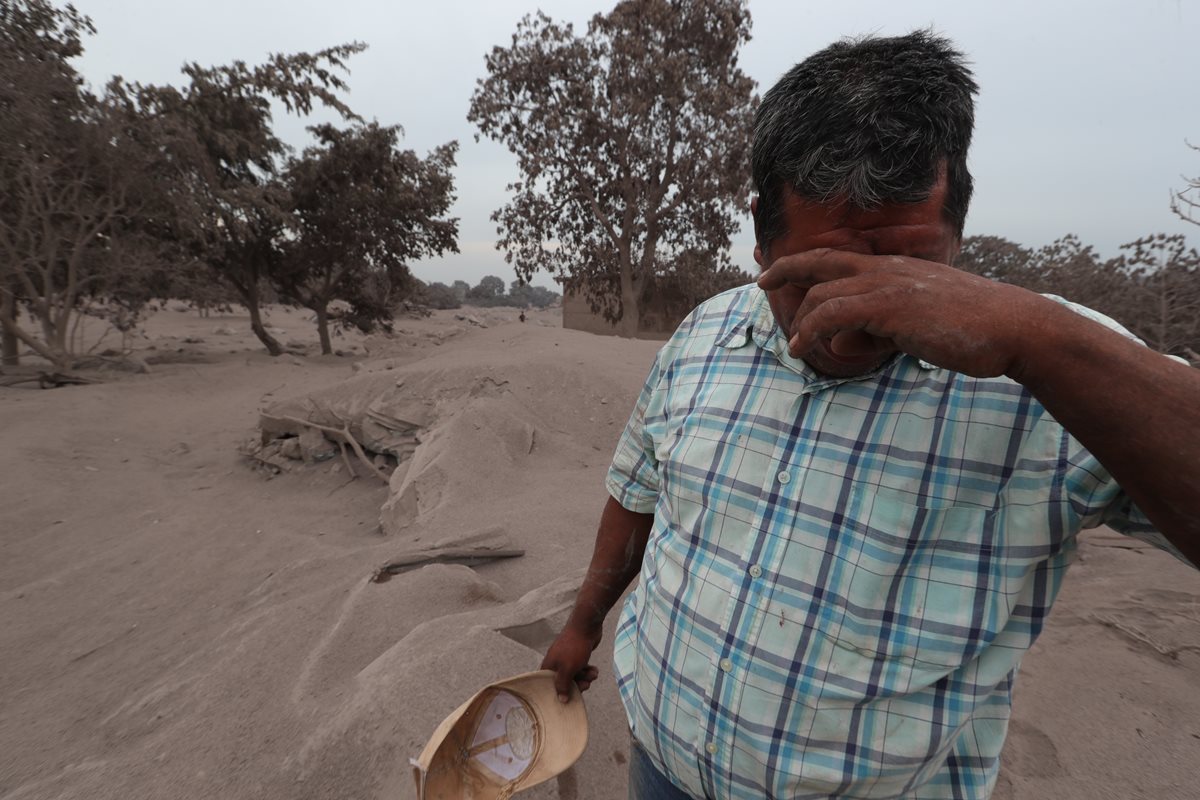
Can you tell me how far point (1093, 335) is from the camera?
644 mm

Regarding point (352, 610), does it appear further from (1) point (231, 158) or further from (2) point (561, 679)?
(1) point (231, 158)

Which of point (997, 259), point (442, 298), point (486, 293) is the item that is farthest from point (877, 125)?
point (486, 293)

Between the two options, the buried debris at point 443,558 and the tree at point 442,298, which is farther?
the tree at point 442,298

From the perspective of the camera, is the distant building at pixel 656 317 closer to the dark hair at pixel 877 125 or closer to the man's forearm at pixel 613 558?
the man's forearm at pixel 613 558

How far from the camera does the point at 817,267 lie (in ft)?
2.45

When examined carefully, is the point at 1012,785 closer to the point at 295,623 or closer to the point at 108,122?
the point at 295,623

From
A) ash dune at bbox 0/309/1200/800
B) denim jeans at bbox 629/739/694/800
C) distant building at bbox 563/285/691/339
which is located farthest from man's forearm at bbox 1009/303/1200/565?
distant building at bbox 563/285/691/339

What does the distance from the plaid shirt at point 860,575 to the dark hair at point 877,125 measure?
0.26m

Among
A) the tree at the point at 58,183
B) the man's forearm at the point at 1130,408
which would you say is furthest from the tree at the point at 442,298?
the man's forearm at the point at 1130,408

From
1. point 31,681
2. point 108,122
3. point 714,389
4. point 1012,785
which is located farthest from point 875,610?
point 108,122

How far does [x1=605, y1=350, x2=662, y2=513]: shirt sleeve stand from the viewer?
126 cm

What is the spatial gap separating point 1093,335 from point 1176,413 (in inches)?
4.4

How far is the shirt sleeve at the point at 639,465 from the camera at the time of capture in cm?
126

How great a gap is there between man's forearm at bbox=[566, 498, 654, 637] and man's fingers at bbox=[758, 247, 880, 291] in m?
0.71
